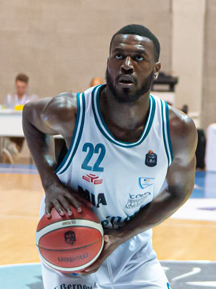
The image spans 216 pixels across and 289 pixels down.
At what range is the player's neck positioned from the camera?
2.50 meters

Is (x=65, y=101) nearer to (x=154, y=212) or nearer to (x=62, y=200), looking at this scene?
(x=62, y=200)

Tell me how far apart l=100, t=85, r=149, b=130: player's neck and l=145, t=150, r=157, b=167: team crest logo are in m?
0.15

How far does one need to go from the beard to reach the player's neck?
0.16 ft

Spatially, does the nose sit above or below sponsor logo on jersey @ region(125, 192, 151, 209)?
above

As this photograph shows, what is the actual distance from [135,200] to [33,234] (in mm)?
2905

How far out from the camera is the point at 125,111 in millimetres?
2514

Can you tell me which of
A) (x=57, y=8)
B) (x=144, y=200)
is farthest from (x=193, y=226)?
(x=57, y=8)

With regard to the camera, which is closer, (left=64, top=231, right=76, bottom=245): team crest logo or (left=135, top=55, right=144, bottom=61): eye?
(left=135, top=55, right=144, bottom=61): eye

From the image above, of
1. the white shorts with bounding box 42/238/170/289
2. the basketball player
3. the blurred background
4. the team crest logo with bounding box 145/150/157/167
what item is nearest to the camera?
the basketball player

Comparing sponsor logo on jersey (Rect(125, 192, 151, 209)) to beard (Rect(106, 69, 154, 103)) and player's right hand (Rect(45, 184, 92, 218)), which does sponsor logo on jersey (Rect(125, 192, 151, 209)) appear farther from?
beard (Rect(106, 69, 154, 103))

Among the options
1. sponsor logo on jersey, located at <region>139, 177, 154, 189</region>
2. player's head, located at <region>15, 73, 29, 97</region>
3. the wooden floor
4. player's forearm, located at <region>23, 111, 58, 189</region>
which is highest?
player's forearm, located at <region>23, 111, 58, 189</region>

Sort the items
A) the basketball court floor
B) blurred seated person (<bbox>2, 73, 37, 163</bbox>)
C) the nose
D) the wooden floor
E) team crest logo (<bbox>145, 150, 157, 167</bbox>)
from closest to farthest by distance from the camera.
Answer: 1. the nose
2. team crest logo (<bbox>145, 150, 157, 167</bbox>)
3. the basketball court floor
4. the wooden floor
5. blurred seated person (<bbox>2, 73, 37, 163</bbox>)

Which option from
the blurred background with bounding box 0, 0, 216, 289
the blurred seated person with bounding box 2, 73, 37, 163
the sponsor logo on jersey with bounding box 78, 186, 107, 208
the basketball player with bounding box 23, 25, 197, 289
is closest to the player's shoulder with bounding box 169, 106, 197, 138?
the basketball player with bounding box 23, 25, 197, 289

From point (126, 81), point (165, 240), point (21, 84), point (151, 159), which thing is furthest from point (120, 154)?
point (21, 84)
